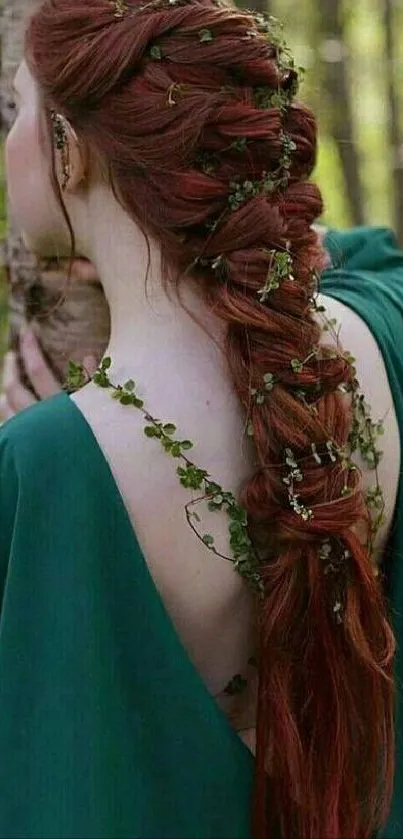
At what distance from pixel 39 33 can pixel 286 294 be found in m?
0.38

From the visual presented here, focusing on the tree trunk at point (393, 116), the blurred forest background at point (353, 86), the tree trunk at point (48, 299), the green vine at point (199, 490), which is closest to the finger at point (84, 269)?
the tree trunk at point (48, 299)

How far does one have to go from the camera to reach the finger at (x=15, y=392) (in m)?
1.54

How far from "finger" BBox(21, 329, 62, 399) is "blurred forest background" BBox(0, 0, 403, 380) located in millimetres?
1901

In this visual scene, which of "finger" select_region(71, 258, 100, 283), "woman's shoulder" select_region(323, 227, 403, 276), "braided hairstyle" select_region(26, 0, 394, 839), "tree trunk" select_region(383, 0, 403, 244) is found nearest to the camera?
"braided hairstyle" select_region(26, 0, 394, 839)

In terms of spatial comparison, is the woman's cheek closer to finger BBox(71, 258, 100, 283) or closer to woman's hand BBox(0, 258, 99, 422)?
finger BBox(71, 258, 100, 283)

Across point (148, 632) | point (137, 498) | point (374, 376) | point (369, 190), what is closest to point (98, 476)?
point (137, 498)

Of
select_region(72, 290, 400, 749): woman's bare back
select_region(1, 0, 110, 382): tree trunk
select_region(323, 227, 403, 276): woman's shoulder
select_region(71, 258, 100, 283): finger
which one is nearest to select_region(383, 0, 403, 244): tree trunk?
select_region(323, 227, 403, 276): woman's shoulder

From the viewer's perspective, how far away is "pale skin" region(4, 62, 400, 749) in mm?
1078

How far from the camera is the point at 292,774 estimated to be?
1.14 meters

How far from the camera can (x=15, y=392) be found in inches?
61.0

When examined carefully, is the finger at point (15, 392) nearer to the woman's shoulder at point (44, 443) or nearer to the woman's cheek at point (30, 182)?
the woman's cheek at point (30, 182)

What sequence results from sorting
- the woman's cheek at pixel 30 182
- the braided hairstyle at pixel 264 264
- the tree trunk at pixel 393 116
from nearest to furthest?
the braided hairstyle at pixel 264 264 → the woman's cheek at pixel 30 182 → the tree trunk at pixel 393 116

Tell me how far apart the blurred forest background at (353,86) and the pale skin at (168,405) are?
215cm

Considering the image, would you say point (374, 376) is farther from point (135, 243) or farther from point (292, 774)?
point (292, 774)
